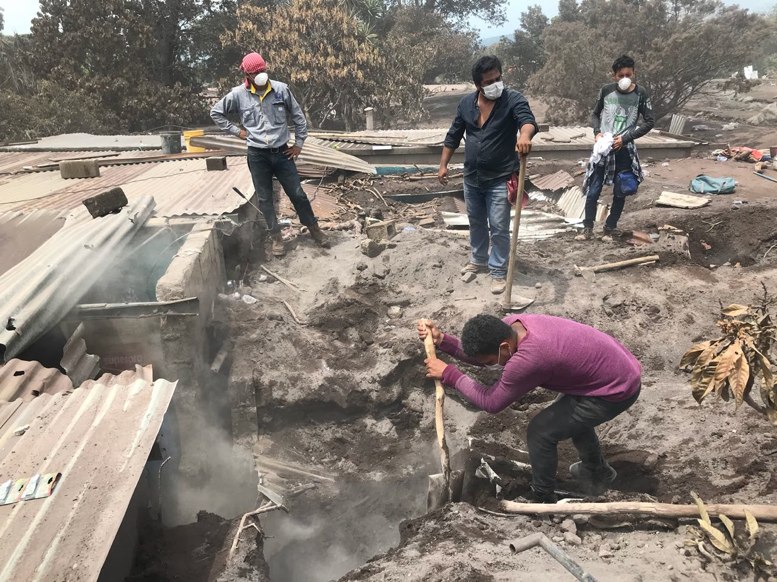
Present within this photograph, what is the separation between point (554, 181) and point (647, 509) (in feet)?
26.9

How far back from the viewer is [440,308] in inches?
203

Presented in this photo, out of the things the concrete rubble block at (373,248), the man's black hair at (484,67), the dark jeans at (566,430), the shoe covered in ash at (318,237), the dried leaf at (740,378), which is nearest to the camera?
the dried leaf at (740,378)

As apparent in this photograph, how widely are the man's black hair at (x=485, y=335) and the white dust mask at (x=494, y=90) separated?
2.58 meters

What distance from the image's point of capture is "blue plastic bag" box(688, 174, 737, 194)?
8852mm

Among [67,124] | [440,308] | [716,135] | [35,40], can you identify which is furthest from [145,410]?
[35,40]

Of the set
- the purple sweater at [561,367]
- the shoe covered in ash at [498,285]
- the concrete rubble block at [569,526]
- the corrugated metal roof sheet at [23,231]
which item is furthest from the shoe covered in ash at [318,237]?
the concrete rubble block at [569,526]

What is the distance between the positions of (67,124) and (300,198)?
12.6 metres

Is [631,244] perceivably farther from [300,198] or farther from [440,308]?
[300,198]

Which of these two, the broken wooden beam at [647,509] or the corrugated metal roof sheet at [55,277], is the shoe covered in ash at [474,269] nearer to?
the broken wooden beam at [647,509]

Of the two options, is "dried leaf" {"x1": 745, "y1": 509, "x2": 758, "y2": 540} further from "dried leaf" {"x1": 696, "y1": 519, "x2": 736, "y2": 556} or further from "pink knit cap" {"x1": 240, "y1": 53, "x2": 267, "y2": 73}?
"pink knit cap" {"x1": 240, "y1": 53, "x2": 267, "y2": 73}

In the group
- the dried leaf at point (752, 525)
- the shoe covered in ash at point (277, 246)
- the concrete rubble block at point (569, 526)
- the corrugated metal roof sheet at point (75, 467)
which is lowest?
the concrete rubble block at point (569, 526)

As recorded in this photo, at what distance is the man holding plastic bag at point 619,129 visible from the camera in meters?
5.61

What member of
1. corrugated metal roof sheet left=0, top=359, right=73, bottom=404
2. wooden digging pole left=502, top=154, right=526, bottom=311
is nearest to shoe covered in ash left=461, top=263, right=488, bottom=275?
wooden digging pole left=502, top=154, right=526, bottom=311

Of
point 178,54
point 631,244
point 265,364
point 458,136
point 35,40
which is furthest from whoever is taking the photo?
point 178,54
